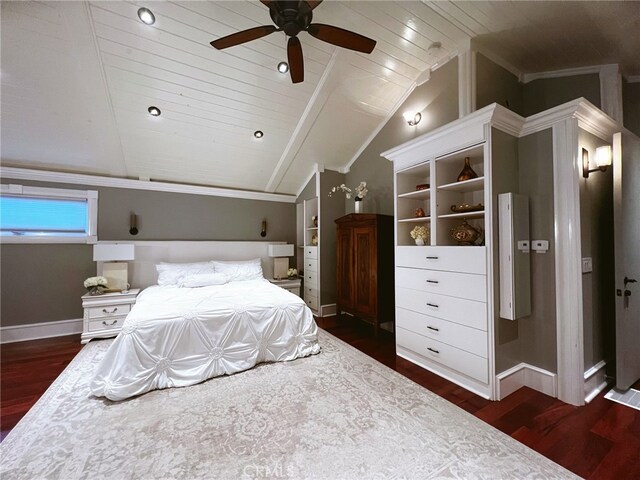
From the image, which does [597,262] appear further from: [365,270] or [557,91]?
[365,270]

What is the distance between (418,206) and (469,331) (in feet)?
5.11

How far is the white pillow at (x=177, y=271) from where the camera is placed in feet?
12.8

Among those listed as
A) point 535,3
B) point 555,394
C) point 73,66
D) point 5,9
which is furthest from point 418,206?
point 5,9

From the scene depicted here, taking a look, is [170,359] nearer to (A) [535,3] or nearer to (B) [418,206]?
(B) [418,206]

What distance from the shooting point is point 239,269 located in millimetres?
4367

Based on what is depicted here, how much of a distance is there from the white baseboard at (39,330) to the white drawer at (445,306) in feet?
14.7

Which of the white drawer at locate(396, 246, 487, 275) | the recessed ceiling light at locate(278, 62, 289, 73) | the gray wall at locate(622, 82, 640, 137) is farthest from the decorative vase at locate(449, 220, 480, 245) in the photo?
the recessed ceiling light at locate(278, 62, 289, 73)

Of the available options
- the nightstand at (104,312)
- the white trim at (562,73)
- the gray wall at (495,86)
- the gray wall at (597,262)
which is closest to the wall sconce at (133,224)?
the nightstand at (104,312)

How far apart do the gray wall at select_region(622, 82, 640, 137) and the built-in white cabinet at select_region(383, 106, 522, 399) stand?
53.4 inches

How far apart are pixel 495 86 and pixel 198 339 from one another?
3.91 meters

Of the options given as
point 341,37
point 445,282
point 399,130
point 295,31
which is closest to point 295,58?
point 295,31

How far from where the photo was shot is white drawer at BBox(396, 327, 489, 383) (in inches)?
86.1

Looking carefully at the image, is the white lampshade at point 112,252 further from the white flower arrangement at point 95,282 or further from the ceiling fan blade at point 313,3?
the ceiling fan blade at point 313,3

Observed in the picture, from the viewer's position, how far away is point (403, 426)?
1.79 m
